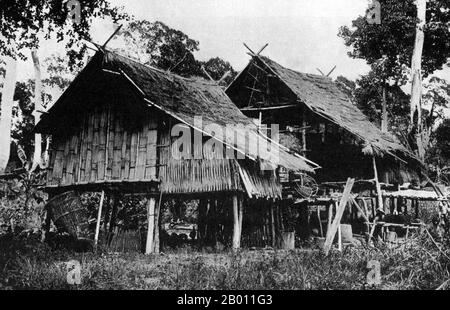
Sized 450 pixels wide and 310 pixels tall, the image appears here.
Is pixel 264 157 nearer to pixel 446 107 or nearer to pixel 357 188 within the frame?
pixel 357 188

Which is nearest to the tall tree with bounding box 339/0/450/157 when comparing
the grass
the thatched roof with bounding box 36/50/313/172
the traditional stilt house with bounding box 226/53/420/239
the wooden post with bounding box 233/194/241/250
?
the traditional stilt house with bounding box 226/53/420/239

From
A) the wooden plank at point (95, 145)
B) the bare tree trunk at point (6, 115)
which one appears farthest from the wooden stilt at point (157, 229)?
the bare tree trunk at point (6, 115)

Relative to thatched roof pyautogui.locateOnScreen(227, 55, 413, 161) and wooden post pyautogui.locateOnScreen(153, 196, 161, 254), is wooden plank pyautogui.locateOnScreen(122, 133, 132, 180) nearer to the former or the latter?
wooden post pyautogui.locateOnScreen(153, 196, 161, 254)

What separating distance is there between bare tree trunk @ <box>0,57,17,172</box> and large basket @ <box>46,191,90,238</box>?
786cm

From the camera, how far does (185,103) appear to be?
52.4 ft

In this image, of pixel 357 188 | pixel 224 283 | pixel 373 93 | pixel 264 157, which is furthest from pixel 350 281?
pixel 373 93

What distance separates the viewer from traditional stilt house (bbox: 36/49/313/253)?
46.0 ft

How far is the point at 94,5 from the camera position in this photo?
1241 cm

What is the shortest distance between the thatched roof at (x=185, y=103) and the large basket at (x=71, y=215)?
3.76m

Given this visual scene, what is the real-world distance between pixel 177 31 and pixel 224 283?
25.0 metres

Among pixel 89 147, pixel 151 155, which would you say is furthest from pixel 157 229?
pixel 89 147

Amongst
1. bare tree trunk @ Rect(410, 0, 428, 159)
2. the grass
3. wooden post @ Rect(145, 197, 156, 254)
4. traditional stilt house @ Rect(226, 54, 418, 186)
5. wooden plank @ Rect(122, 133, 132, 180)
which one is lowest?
the grass

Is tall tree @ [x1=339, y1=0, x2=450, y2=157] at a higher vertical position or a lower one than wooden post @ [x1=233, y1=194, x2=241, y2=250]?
higher

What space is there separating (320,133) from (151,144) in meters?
7.27
